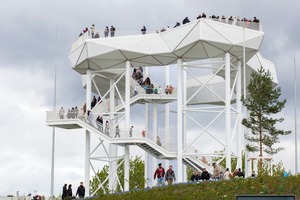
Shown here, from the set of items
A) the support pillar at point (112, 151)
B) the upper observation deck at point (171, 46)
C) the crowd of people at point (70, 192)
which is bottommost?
the crowd of people at point (70, 192)

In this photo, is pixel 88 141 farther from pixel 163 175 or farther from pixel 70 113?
pixel 163 175

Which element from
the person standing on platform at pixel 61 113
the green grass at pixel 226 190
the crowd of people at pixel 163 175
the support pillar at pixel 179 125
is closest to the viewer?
the green grass at pixel 226 190

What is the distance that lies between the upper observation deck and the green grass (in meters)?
15.8

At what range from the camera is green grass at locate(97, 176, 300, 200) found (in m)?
32.3

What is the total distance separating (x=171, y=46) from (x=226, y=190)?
19.3 m

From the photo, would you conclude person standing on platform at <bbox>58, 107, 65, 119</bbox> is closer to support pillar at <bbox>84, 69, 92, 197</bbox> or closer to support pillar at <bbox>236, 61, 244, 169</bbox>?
support pillar at <bbox>84, 69, 92, 197</bbox>

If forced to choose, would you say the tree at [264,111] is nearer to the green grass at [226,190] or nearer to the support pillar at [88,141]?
the green grass at [226,190]

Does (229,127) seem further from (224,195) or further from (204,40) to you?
(224,195)

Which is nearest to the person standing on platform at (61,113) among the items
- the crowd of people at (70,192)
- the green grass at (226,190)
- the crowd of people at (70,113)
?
the crowd of people at (70,113)

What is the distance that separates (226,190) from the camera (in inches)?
1329

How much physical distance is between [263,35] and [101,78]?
51.6ft

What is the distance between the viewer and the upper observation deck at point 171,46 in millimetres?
49406

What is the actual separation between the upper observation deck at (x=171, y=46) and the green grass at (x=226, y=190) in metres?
15.8

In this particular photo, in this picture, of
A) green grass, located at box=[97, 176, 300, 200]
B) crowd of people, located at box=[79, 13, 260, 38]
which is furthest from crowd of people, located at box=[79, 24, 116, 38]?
green grass, located at box=[97, 176, 300, 200]
